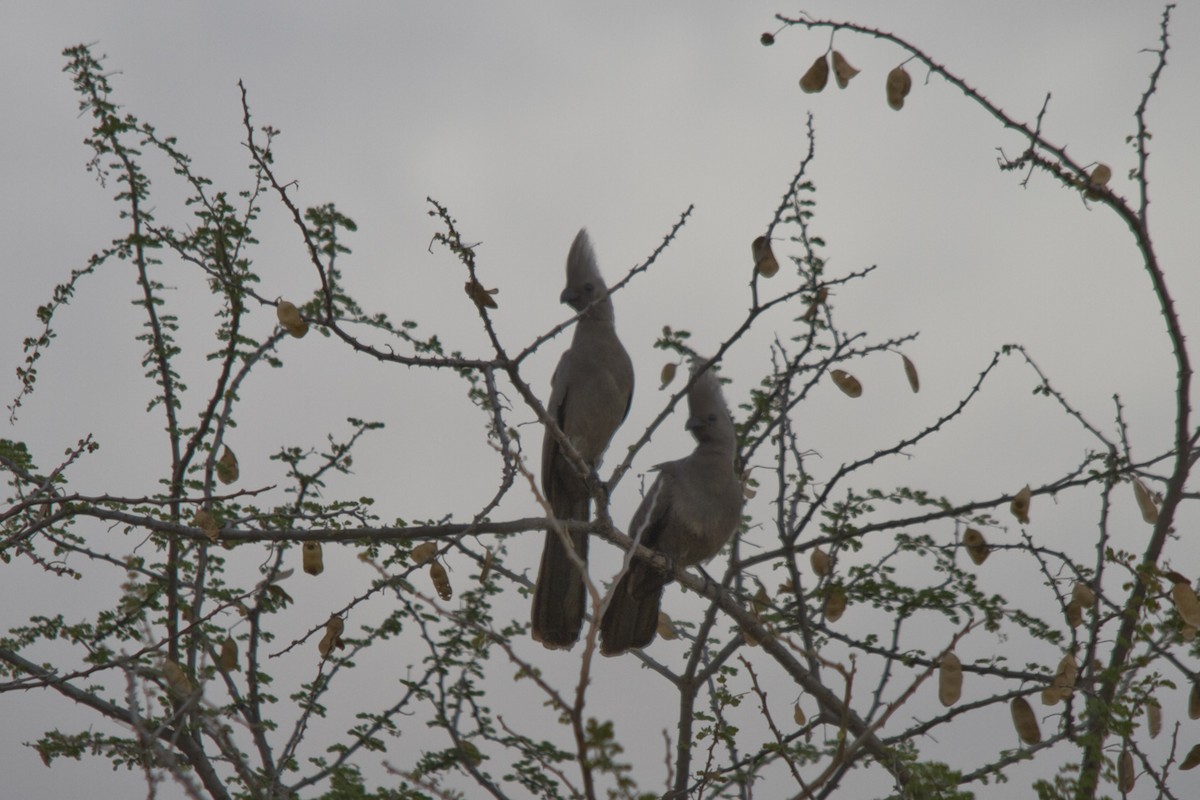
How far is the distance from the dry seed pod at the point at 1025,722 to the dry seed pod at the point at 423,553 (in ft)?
6.58

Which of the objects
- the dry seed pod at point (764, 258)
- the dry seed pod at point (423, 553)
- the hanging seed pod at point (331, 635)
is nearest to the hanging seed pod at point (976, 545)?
the dry seed pod at point (764, 258)

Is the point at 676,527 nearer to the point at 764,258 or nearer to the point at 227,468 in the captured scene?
the point at 764,258

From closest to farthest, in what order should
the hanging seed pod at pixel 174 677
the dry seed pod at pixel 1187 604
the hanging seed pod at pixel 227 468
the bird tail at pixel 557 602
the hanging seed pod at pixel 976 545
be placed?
the dry seed pod at pixel 1187 604, the hanging seed pod at pixel 174 677, the hanging seed pod at pixel 976 545, the hanging seed pod at pixel 227 468, the bird tail at pixel 557 602

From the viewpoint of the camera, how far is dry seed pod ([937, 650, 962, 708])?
11.9 ft

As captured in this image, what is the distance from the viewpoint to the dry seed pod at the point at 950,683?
3625 mm

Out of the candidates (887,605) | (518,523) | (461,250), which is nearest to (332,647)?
(518,523)

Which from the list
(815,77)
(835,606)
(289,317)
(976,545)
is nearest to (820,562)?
(835,606)

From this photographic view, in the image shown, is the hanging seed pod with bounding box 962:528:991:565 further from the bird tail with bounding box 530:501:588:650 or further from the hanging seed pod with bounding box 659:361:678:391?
the bird tail with bounding box 530:501:588:650

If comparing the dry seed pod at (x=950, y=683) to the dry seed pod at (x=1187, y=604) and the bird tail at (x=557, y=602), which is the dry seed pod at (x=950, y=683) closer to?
the dry seed pod at (x=1187, y=604)

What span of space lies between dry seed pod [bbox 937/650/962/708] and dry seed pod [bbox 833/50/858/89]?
1.86 meters

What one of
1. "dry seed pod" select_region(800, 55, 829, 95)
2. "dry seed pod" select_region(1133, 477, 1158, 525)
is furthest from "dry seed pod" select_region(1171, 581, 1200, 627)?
"dry seed pod" select_region(800, 55, 829, 95)

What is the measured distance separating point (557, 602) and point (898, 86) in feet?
10.2

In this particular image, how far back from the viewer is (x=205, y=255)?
4.80 meters

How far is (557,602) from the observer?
5836 millimetres
